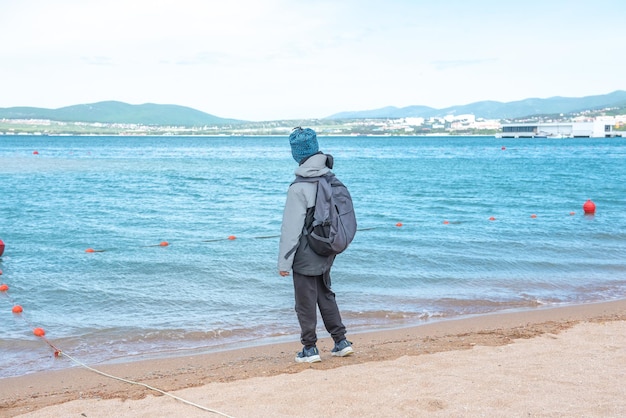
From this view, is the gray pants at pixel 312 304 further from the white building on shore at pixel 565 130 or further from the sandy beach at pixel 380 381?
the white building on shore at pixel 565 130

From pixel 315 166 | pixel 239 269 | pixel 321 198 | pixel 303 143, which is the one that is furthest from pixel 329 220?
pixel 239 269

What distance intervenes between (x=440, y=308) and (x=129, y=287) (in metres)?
5.10

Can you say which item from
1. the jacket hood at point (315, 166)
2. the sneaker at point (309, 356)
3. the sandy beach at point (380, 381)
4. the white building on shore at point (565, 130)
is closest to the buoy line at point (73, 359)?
the sandy beach at point (380, 381)

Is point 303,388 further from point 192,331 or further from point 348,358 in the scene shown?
point 192,331

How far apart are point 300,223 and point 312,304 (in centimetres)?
82

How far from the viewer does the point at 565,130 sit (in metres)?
169

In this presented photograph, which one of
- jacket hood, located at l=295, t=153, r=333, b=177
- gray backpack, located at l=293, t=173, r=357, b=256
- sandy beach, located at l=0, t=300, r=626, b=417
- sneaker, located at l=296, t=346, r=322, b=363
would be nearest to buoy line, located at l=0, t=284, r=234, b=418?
sandy beach, located at l=0, t=300, r=626, b=417

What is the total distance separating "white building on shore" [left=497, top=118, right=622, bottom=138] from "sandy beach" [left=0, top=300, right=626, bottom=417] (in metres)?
170

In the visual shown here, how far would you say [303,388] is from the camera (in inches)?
229

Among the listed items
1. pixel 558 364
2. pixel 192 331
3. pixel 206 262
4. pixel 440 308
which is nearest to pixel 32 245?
pixel 206 262

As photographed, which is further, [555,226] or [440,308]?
[555,226]

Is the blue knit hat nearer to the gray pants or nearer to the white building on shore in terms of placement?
the gray pants

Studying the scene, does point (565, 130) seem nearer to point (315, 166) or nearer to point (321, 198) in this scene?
point (315, 166)

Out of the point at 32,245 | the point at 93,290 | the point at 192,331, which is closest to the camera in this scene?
the point at 192,331
